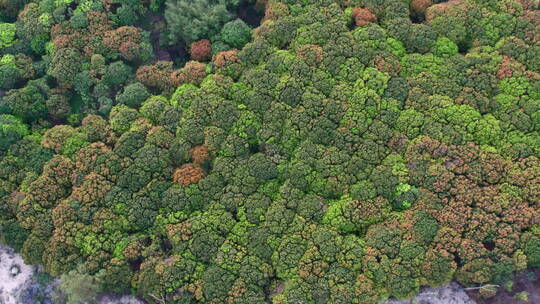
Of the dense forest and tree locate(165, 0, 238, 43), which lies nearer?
the dense forest

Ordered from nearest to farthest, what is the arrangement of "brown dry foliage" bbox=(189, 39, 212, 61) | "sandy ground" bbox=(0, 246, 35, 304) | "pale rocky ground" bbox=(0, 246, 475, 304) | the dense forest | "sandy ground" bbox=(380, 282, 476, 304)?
the dense forest → "sandy ground" bbox=(380, 282, 476, 304) → "pale rocky ground" bbox=(0, 246, 475, 304) → "sandy ground" bbox=(0, 246, 35, 304) → "brown dry foliage" bbox=(189, 39, 212, 61)

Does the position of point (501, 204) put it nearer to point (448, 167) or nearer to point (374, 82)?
point (448, 167)

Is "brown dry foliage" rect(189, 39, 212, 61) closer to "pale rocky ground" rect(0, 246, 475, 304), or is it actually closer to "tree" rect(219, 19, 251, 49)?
"tree" rect(219, 19, 251, 49)

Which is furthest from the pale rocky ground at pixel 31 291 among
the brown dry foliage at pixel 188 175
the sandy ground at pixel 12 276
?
the brown dry foliage at pixel 188 175

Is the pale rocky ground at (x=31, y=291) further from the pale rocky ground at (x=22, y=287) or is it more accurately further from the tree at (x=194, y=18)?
the tree at (x=194, y=18)

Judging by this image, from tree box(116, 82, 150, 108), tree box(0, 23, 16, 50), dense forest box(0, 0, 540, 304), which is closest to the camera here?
dense forest box(0, 0, 540, 304)

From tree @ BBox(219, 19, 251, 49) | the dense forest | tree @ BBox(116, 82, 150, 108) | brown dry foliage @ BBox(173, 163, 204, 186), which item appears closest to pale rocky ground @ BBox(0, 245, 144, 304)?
the dense forest
